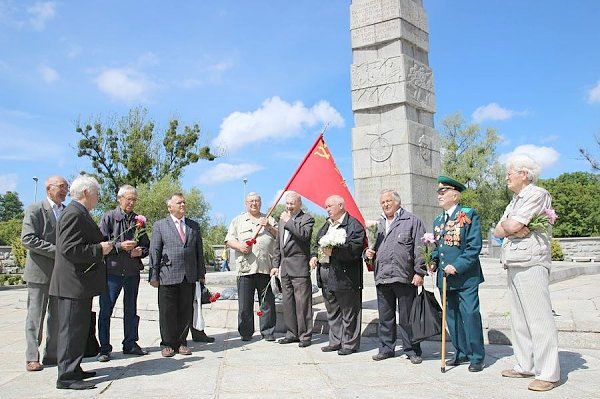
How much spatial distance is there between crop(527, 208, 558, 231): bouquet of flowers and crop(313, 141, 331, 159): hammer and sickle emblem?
287cm

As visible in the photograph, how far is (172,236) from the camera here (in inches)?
218

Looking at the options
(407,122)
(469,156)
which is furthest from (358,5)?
(469,156)

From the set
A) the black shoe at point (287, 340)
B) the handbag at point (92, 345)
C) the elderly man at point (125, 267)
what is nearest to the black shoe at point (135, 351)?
the elderly man at point (125, 267)

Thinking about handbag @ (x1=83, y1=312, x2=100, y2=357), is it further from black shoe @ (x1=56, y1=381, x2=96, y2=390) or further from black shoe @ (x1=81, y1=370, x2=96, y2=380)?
black shoe @ (x1=56, y1=381, x2=96, y2=390)

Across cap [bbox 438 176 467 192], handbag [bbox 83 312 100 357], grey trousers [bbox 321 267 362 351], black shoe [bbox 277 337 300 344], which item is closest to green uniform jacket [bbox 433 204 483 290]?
cap [bbox 438 176 467 192]

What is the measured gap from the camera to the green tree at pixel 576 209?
4431cm

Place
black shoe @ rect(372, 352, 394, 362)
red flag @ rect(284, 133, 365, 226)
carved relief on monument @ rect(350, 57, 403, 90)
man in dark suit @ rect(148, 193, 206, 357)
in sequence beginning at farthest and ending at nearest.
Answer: carved relief on monument @ rect(350, 57, 403, 90) < red flag @ rect(284, 133, 365, 226) < man in dark suit @ rect(148, 193, 206, 357) < black shoe @ rect(372, 352, 394, 362)

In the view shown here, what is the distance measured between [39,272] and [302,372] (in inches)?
104

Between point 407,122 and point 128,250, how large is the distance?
7.12 metres

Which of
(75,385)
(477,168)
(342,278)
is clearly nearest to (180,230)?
(342,278)

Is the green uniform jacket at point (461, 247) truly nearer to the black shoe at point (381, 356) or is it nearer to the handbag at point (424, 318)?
the handbag at point (424, 318)

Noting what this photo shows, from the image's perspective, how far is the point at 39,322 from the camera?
483 centimetres

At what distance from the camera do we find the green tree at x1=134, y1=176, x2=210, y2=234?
82.2 feet

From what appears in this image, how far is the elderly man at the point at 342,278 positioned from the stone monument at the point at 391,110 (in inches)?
214
